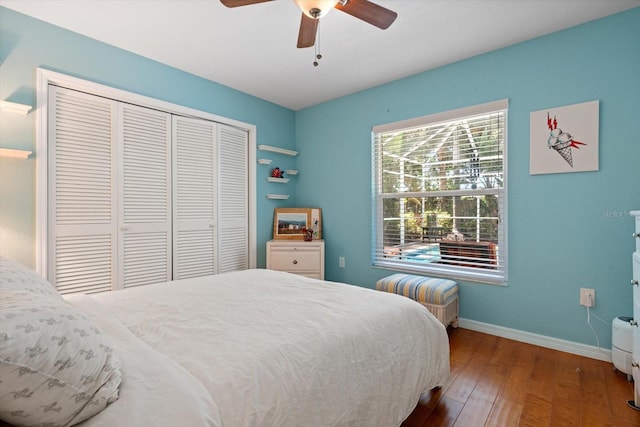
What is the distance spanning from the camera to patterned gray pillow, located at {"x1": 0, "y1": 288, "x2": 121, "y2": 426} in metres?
0.58

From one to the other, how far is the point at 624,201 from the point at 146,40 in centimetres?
376

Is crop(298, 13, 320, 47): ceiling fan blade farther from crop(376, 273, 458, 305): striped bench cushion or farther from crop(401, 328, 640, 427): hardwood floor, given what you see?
crop(401, 328, 640, 427): hardwood floor

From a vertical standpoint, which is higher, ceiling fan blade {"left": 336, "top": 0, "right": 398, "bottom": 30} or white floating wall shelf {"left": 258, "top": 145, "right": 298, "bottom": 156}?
ceiling fan blade {"left": 336, "top": 0, "right": 398, "bottom": 30}

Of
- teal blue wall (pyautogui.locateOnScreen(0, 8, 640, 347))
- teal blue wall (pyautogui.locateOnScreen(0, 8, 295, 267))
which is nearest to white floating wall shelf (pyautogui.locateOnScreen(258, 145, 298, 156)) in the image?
teal blue wall (pyautogui.locateOnScreen(0, 8, 640, 347))

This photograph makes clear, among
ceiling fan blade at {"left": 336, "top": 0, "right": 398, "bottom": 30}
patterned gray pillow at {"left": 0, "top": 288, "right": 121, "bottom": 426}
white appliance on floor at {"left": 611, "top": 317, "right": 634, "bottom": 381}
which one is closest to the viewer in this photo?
patterned gray pillow at {"left": 0, "top": 288, "right": 121, "bottom": 426}

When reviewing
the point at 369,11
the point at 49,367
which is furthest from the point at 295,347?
the point at 369,11

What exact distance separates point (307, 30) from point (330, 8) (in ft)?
1.07

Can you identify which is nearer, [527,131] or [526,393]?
[526,393]

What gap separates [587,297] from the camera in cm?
225

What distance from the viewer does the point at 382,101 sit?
3354 mm

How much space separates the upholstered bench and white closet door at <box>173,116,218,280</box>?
1.83 meters

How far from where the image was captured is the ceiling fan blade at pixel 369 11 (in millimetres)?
1644

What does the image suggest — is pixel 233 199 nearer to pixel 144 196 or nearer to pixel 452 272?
pixel 144 196

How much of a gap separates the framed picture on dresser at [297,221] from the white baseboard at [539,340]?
1882 millimetres
